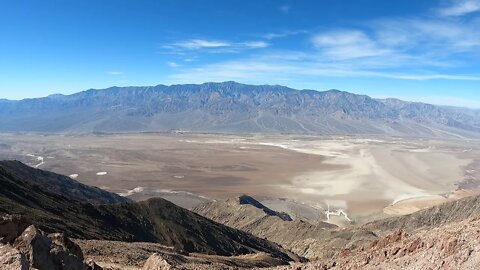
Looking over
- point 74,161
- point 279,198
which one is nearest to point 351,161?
point 279,198

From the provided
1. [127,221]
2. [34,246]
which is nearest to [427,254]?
[34,246]

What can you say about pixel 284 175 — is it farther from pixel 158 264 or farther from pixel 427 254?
pixel 427 254

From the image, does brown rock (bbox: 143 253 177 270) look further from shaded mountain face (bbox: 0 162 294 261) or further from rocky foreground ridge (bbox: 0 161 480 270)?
shaded mountain face (bbox: 0 162 294 261)

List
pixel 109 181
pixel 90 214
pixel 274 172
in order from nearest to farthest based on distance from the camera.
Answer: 1. pixel 90 214
2. pixel 109 181
3. pixel 274 172

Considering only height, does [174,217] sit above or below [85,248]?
below

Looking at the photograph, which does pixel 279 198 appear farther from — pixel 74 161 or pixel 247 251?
pixel 74 161

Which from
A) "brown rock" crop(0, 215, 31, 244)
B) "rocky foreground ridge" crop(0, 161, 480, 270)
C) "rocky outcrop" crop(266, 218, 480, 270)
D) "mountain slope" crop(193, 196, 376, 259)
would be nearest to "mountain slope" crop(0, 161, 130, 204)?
"rocky foreground ridge" crop(0, 161, 480, 270)

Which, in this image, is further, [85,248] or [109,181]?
[109,181]
